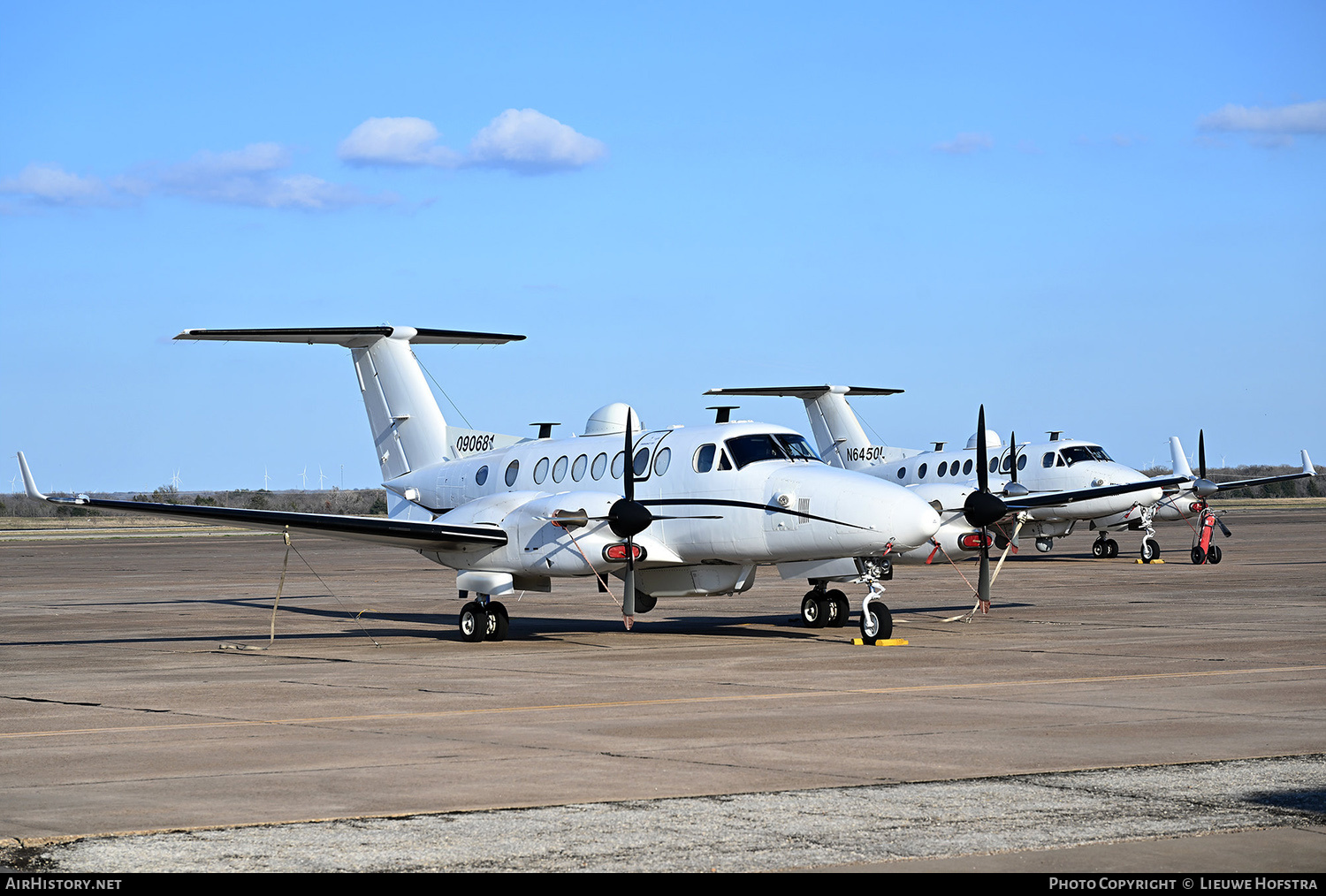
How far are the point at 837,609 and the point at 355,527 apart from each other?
6967 mm

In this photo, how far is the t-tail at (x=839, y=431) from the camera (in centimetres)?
4316

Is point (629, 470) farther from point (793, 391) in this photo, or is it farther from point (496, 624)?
point (793, 391)

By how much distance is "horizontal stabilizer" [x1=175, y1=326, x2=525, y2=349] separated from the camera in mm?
23719

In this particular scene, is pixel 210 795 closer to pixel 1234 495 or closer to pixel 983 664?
pixel 983 664

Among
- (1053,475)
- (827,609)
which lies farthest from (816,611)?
(1053,475)

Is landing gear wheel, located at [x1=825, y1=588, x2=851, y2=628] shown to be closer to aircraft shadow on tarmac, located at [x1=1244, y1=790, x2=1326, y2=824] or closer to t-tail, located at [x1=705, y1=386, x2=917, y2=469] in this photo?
aircraft shadow on tarmac, located at [x1=1244, y1=790, x2=1326, y2=824]

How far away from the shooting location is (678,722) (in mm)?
11305

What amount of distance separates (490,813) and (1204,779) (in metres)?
4.23

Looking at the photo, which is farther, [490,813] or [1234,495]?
[1234,495]

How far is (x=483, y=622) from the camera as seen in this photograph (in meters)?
19.6

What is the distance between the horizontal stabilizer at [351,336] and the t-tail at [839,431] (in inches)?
695

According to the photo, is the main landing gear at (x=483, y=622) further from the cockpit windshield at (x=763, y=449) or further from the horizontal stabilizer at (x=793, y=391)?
the horizontal stabilizer at (x=793, y=391)

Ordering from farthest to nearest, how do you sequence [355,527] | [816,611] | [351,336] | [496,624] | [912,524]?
1. [351,336]
2. [816,611]
3. [496,624]
4. [355,527]
5. [912,524]
